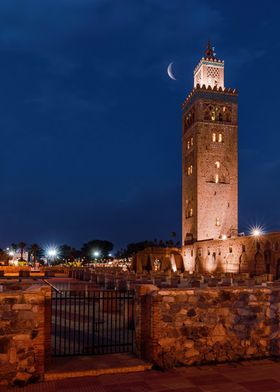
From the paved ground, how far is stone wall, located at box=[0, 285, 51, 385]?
0.89 ft

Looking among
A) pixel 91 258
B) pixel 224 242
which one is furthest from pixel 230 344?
pixel 91 258

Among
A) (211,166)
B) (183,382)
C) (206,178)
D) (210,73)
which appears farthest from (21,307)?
(210,73)

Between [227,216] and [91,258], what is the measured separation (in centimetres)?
7795

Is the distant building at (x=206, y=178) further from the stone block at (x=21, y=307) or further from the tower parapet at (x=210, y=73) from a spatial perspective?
the stone block at (x=21, y=307)

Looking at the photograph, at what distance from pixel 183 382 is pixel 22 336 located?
2806mm

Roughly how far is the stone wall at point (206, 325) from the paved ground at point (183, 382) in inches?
15.5

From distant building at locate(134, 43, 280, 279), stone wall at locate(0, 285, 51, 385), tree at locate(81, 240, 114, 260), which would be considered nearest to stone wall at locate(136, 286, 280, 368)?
stone wall at locate(0, 285, 51, 385)

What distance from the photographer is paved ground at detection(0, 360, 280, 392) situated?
6781 mm


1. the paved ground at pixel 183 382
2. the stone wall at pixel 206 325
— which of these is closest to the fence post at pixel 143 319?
the stone wall at pixel 206 325

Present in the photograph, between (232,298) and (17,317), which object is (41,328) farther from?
(232,298)

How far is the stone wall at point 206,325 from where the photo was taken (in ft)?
26.3

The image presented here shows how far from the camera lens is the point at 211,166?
213 ft

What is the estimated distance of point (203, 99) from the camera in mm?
67125

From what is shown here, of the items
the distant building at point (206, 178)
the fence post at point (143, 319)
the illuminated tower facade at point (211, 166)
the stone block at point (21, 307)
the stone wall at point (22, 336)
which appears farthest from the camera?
the illuminated tower facade at point (211, 166)
